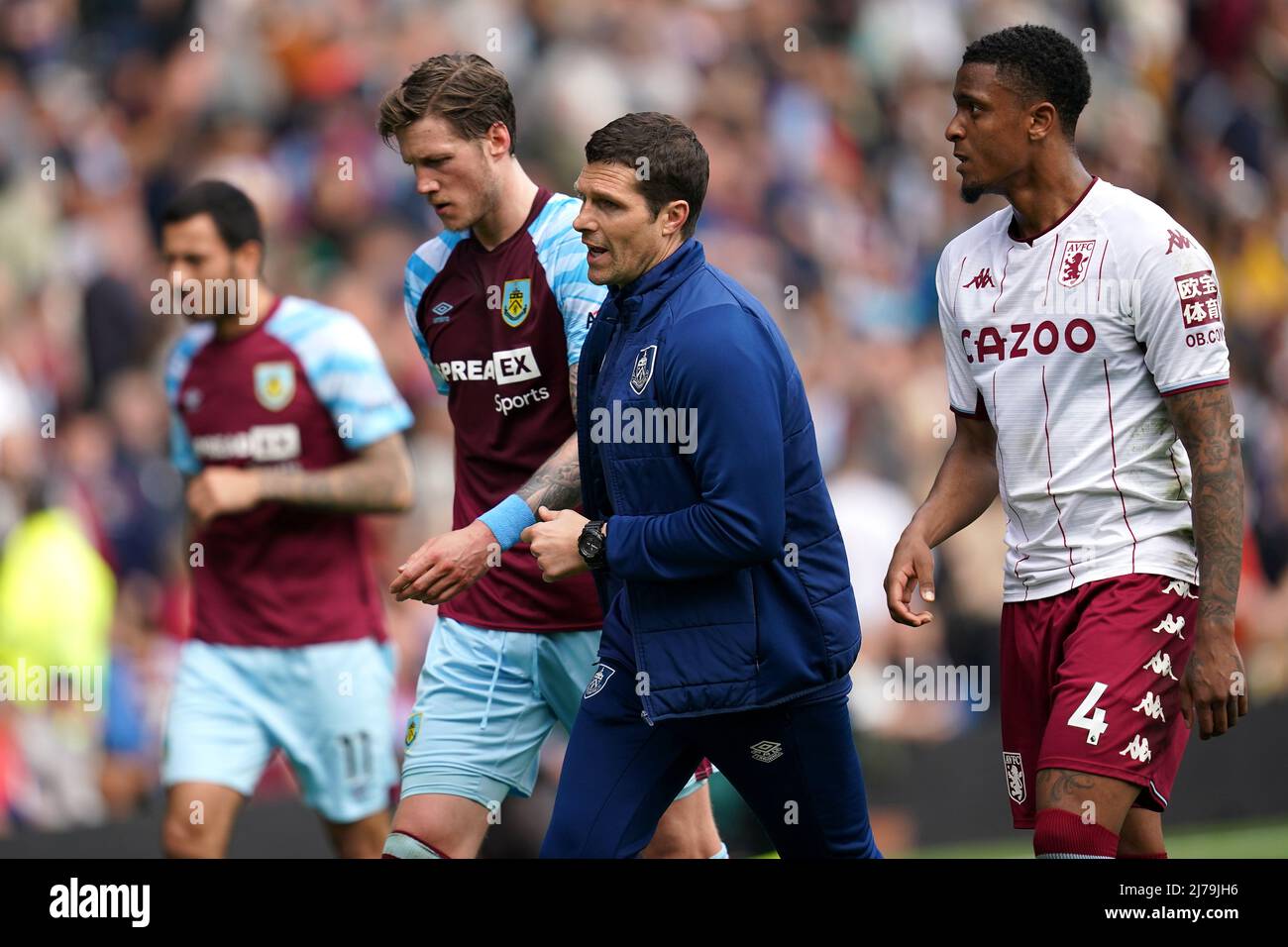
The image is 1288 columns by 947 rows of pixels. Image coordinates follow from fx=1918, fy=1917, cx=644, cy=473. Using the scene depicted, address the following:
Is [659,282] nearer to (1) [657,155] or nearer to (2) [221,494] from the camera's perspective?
(1) [657,155]

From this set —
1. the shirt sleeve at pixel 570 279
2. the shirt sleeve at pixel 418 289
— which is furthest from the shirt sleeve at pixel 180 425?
the shirt sleeve at pixel 570 279

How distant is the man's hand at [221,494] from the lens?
614cm

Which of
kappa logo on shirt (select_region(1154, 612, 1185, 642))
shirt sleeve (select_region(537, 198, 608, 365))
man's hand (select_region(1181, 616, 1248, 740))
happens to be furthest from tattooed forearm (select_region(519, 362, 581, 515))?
man's hand (select_region(1181, 616, 1248, 740))

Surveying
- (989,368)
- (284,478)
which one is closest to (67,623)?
(284,478)

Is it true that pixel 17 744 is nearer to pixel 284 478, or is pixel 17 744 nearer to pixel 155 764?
pixel 155 764

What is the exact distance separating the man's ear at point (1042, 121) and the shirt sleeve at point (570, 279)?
1206 mm

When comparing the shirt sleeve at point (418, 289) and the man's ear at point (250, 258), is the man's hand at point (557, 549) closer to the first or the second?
the shirt sleeve at point (418, 289)

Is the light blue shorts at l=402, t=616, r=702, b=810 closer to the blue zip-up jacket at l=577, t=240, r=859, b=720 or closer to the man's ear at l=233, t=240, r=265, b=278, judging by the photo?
the blue zip-up jacket at l=577, t=240, r=859, b=720

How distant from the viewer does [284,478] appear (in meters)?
6.36

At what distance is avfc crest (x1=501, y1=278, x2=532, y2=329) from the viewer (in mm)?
5293

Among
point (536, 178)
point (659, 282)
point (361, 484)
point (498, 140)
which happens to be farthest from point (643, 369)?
point (536, 178)

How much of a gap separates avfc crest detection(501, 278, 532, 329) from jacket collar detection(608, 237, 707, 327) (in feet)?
2.24

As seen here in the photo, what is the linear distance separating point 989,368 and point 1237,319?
7479mm

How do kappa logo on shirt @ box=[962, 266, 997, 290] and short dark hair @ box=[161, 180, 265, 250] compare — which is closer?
kappa logo on shirt @ box=[962, 266, 997, 290]
